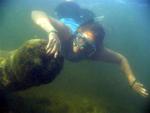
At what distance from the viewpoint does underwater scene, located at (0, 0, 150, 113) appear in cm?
433

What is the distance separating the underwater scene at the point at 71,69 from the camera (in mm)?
4328

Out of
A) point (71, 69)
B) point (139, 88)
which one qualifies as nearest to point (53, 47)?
point (139, 88)

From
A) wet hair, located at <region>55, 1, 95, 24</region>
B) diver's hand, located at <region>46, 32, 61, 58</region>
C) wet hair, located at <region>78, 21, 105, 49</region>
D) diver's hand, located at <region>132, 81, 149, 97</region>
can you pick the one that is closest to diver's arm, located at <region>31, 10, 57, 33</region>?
diver's hand, located at <region>46, 32, 61, 58</region>

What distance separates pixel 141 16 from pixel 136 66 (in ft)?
20.1

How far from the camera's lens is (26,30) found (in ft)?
30.9

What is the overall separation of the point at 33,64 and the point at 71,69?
11.8 feet

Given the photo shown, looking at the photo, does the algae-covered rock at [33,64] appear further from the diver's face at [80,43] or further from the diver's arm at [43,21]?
the diver's face at [80,43]

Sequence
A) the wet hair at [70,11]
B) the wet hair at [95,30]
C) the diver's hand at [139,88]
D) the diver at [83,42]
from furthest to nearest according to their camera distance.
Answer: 1. the wet hair at [70,11]
2. the wet hair at [95,30]
3. the diver at [83,42]
4. the diver's hand at [139,88]

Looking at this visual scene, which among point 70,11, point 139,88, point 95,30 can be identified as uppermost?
point 95,30

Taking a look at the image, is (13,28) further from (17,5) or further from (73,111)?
(73,111)

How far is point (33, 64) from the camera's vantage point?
13.6ft

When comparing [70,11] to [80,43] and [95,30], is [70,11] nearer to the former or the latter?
[95,30]

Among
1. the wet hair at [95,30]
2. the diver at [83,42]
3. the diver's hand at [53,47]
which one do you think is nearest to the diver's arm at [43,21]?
the diver at [83,42]

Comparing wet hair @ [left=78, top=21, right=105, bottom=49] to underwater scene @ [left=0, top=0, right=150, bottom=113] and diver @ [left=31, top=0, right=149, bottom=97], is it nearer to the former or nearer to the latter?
diver @ [left=31, top=0, right=149, bottom=97]
